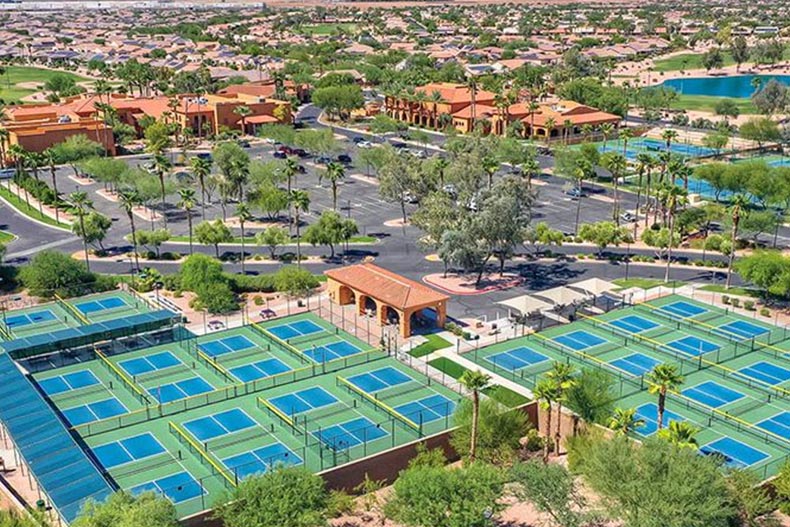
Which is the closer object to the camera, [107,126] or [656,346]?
[656,346]

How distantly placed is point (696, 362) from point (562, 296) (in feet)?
41.7

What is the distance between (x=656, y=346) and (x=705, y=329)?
225 inches

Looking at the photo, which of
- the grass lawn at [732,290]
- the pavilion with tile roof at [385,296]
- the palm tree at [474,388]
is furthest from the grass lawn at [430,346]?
the grass lawn at [732,290]

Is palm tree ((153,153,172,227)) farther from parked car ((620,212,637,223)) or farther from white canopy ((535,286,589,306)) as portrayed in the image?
parked car ((620,212,637,223))

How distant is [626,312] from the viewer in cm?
6912

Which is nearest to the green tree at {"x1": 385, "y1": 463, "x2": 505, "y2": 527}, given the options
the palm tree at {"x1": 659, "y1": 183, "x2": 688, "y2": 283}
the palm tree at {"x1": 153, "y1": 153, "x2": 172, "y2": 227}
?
the palm tree at {"x1": 659, "y1": 183, "x2": 688, "y2": 283}

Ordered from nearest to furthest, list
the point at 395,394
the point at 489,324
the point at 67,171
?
the point at 395,394, the point at 489,324, the point at 67,171

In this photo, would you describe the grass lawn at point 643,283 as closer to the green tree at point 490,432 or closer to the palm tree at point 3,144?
the green tree at point 490,432

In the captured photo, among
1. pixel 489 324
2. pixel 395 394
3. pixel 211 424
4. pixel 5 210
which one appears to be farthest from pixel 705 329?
pixel 5 210

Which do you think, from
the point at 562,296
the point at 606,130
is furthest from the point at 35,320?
the point at 606,130

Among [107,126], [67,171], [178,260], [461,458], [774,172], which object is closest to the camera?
[461,458]

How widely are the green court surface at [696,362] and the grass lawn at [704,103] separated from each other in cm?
10922

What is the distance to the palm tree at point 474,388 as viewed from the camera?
143 ft

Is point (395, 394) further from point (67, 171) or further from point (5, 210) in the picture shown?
point (67, 171)
